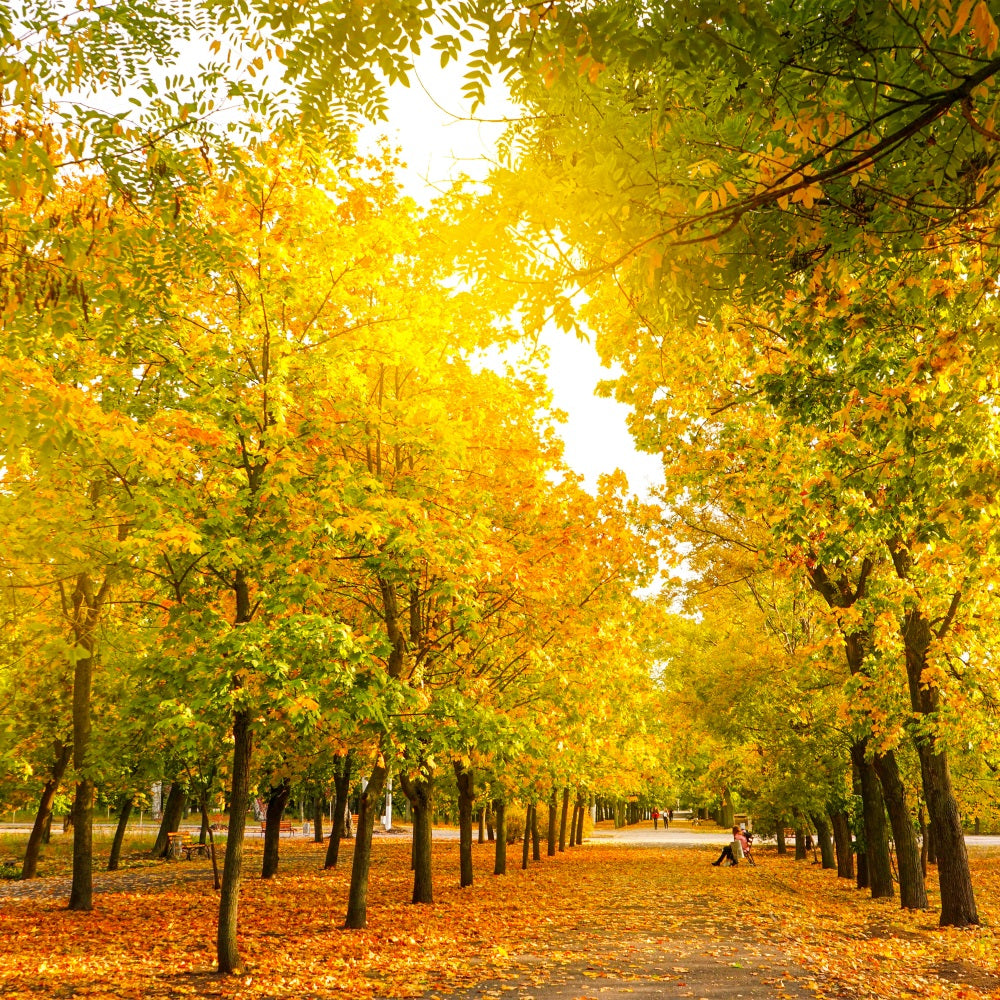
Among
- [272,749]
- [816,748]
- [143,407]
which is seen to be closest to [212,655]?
[143,407]

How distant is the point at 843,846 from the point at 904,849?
31.3 ft

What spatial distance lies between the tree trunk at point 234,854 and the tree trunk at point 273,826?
13.4 meters

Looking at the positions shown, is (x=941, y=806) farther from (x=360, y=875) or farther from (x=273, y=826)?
(x=273, y=826)

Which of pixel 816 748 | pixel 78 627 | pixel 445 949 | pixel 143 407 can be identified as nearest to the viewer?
pixel 143 407

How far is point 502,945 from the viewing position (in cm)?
1179

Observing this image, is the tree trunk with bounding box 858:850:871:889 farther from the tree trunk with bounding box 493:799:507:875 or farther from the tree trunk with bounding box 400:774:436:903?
the tree trunk with bounding box 400:774:436:903

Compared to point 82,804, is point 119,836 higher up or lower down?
lower down

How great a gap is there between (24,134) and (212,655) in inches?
228

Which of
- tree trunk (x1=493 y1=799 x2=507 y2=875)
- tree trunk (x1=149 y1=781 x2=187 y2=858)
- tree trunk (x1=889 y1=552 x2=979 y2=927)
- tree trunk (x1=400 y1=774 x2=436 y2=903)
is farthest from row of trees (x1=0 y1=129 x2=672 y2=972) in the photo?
tree trunk (x1=149 y1=781 x2=187 y2=858)

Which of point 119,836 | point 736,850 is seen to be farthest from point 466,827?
point 119,836

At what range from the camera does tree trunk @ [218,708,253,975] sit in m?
9.58

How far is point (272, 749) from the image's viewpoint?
17.4 m

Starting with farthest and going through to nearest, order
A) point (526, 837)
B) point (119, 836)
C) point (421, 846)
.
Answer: point (526, 837), point (119, 836), point (421, 846)

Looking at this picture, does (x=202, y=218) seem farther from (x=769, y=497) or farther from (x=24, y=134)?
(x=769, y=497)
